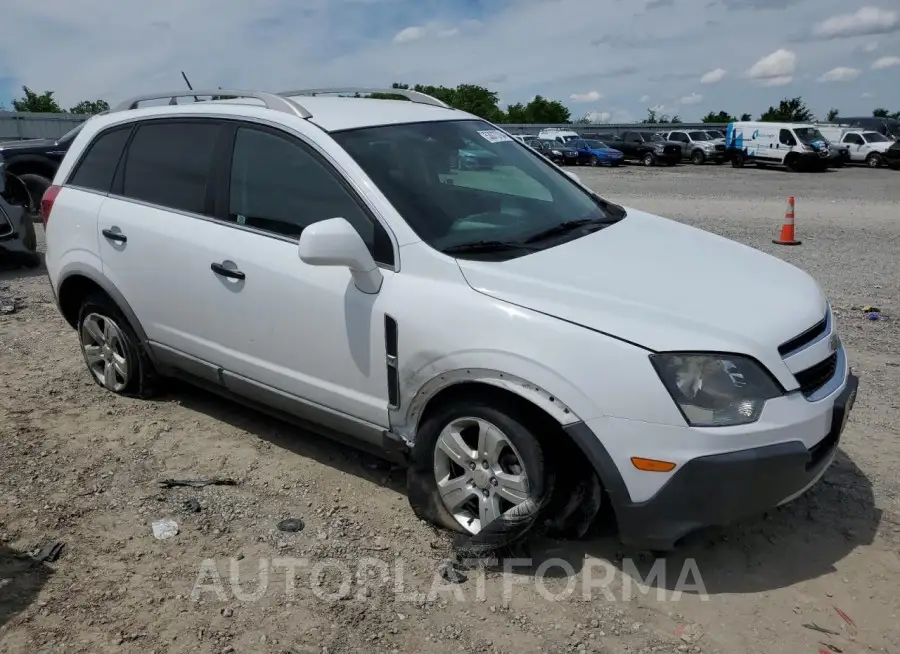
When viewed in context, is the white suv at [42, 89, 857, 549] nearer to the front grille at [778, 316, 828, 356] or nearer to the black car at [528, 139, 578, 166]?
the front grille at [778, 316, 828, 356]

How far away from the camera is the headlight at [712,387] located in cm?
275

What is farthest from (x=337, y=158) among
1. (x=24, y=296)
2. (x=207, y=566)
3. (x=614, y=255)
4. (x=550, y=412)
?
(x=24, y=296)

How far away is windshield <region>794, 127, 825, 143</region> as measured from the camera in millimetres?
29984

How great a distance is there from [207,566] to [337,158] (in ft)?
6.11

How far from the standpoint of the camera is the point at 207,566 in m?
3.30

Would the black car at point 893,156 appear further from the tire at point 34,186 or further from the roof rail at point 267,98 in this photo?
the roof rail at point 267,98

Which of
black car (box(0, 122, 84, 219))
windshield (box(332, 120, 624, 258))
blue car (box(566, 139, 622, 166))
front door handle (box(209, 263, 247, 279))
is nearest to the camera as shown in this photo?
windshield (box(332, 120, 624, 258))

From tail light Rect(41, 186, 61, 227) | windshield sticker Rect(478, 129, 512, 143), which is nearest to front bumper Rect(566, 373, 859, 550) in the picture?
windshield sticker Rect(478, 129, 512, 143)

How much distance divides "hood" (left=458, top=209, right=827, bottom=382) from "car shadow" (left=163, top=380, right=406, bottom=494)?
131cm

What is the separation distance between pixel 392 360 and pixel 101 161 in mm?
2666

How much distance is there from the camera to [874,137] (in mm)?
31281

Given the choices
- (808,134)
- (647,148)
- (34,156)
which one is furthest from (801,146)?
(34,156)

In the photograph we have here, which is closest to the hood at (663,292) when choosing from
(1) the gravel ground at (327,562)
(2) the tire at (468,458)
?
(1) the gravel ground at (327,562)

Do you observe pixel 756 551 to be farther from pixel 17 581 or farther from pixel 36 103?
pixel 36 103
